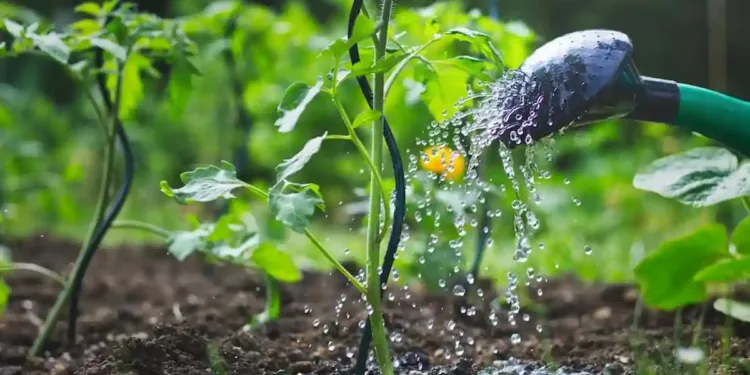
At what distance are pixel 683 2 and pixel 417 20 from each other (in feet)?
9.38

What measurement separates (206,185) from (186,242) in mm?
466

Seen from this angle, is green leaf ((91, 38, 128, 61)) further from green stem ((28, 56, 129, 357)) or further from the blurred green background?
the blurred green background

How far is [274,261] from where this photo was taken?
1.45 m

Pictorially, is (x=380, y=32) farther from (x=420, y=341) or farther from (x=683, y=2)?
(x=683, y=2)

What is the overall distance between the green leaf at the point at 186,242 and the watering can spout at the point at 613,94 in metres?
0.67

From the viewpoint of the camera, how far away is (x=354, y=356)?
1.34m

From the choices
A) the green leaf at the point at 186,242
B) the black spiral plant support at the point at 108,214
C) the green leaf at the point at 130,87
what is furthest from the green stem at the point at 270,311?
the green leaf at the point at 130,87

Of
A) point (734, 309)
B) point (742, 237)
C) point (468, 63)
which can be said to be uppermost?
point (468, 63)

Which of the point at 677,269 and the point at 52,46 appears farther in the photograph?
the point at 677,269

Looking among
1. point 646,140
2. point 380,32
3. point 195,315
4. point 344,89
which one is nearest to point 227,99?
point 344,89

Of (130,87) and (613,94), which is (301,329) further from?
(613,94)

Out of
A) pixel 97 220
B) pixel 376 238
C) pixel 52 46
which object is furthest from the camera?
pixel 97 220

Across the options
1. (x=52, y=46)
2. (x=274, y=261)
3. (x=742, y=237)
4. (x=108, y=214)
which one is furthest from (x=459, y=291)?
(x=52, y=46)

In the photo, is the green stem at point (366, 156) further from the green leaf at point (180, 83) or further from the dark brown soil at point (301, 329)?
the green leaf at point (180, 83)
